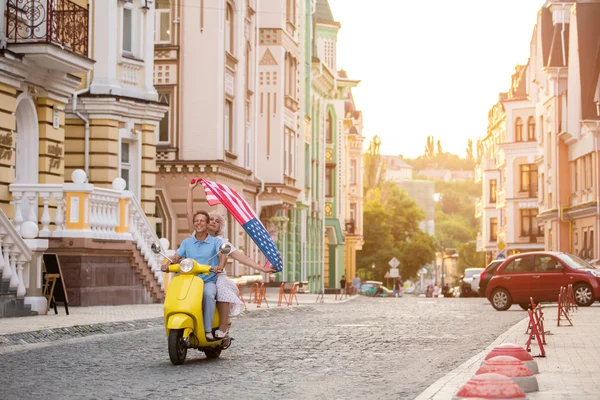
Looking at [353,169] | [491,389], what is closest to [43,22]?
[491,389]

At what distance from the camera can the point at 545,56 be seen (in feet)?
216

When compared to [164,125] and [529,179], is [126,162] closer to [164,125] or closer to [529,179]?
[164,125]

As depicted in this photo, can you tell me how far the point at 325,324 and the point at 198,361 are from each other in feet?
30.9

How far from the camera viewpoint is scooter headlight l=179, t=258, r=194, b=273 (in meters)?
13.6

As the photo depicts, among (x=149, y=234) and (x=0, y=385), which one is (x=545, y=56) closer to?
(x=149, y=234)

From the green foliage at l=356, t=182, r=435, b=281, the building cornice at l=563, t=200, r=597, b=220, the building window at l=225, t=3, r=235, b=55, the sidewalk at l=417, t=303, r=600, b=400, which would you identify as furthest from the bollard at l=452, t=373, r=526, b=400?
the green foliage at l=356, t=182, r=435, b=281

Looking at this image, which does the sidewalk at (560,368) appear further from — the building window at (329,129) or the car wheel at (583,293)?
the building window at (329,129)

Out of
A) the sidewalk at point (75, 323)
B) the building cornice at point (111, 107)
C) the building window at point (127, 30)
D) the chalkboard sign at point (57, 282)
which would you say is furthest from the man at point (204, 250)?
the building window at point (127, 30)

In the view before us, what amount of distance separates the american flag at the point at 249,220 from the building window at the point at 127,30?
47.4 feet

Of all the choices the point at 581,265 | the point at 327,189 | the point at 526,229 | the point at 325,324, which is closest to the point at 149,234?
the point at 325,324

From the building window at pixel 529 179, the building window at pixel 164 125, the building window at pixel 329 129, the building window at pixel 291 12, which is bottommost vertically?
the building window at pixel 164 125

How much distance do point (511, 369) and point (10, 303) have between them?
14.3m

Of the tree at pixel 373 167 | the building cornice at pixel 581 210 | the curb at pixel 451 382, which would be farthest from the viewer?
the tree at pixel 373 167

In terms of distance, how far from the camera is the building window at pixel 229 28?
136 feet
